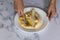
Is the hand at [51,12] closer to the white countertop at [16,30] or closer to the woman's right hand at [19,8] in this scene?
the white countertop at [16,30]

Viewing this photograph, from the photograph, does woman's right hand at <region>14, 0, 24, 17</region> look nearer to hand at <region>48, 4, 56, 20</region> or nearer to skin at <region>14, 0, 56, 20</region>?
skin at <region>14, 0, 56, 20</region>

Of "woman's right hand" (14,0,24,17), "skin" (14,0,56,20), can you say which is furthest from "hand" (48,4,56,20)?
"woman's right hand" (14,0,24,17)

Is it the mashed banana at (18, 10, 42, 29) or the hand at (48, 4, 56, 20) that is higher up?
the hand at (48, 4, 56, 20)

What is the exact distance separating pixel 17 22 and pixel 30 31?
94 mm

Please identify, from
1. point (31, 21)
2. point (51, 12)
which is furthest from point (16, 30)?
point (51, 12)

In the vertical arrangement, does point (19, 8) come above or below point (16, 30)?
above

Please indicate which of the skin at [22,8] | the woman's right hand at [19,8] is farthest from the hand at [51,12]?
the woman's right hand at [19,8]

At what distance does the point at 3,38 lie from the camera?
855mm

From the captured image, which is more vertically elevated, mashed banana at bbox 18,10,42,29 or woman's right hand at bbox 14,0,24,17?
woman's right hand at bbox 14,0,24,17

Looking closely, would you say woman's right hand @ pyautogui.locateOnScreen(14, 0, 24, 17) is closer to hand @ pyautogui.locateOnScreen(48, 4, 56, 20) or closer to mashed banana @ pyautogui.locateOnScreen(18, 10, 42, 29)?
mashed banana @ pyautogui.locateOnScreen(18, 10, 42, 29)

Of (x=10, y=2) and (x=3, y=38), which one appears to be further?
(x=10, y=2)

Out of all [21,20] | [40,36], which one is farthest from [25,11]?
[40,36]

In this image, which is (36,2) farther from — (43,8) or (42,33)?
(42,33)

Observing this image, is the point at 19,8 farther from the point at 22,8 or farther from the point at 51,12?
the point at 51,12
